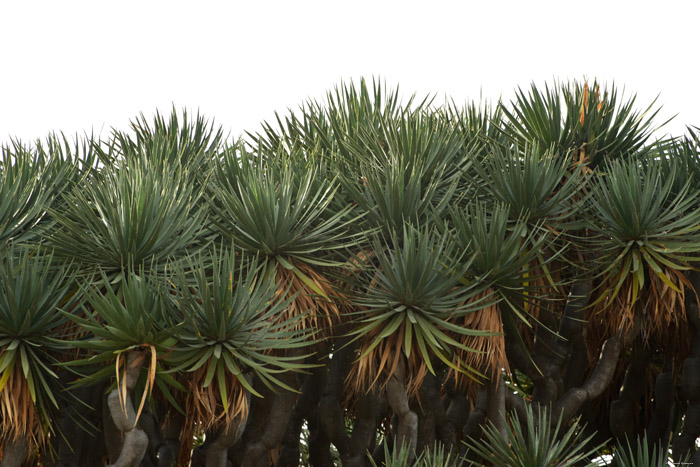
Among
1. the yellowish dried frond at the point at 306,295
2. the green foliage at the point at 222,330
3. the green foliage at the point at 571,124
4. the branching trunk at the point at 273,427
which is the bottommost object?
the branching trunk at the point at 273,427

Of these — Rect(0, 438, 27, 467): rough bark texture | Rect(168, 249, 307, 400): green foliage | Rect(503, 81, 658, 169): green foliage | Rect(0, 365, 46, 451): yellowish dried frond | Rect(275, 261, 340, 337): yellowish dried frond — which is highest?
Rect(503, 81, 658, 169): green foliage

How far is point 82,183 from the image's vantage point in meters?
7.89

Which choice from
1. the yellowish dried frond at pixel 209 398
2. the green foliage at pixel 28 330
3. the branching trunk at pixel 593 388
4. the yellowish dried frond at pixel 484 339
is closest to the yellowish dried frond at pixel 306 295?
the yellowish dried frond at pixel 209 398

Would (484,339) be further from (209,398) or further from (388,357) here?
(209,398)

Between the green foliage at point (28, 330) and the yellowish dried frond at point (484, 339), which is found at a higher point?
the yellowish dried frond at point (484, 339)

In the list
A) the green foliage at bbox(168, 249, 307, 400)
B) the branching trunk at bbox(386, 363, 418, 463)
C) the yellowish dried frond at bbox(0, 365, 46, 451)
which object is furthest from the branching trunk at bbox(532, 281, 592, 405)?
the yellowish dried frond at bbox(0, 365, 46, 451)

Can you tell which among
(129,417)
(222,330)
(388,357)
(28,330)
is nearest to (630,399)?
(388,357)

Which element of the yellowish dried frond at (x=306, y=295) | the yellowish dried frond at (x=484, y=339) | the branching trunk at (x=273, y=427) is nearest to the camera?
the yellowish dried frond at (x=306, y=295)

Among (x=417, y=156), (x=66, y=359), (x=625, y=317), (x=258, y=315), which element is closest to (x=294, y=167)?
(x=417, y=156)

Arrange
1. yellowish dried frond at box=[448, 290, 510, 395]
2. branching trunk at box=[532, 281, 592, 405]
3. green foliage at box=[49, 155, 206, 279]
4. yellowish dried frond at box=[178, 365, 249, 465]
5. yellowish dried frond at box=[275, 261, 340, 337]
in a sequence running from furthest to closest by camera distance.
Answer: branching trunk at box=[532, 281, 592, 405], yellowish dried frond at box=[448, 290, 510, 395], yellowish dried frond at box=[275, 261, 340, 337], green foliage at box=[49, 155, 206, 279], yellowish dried frond at box=[178, 365, 249, 465]

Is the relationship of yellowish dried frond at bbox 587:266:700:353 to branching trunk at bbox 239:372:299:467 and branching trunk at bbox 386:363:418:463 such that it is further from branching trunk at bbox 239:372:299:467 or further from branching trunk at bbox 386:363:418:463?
branching trunk at bbox 239:372:299:467

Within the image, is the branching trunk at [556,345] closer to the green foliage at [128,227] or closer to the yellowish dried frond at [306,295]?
the yellowish dried frond at [306,295]

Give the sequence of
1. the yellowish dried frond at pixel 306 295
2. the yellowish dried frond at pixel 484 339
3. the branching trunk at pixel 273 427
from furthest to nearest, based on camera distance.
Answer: the branching trunk at pixel 273 427
the yellowish dried frond at pixel 484 339
the yellowish dried frond at pixel 306 295

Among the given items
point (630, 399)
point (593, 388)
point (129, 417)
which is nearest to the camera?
point (129, 417)
